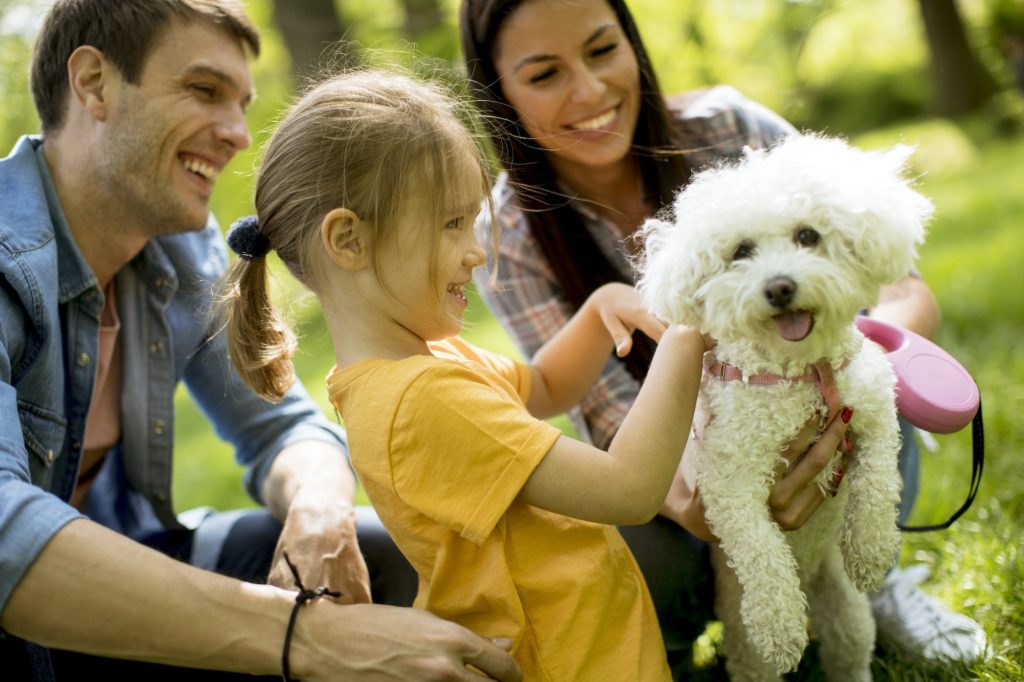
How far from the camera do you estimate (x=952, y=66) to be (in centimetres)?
1291

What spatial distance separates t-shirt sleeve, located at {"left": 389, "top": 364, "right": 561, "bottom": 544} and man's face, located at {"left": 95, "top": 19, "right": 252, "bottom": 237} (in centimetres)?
121

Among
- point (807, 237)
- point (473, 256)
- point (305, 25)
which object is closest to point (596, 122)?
point (473, 256)

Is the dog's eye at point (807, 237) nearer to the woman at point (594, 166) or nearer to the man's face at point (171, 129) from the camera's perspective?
the woman at point (594, 166)

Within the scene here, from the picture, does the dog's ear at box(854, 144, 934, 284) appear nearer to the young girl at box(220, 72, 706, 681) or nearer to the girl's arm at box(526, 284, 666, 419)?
the young girl at box(220, 72, 706, 681)

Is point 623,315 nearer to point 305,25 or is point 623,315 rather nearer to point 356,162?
point 356,162

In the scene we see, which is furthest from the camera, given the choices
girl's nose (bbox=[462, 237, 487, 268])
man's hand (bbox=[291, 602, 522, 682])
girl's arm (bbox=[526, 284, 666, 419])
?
girl's arm (bbox=[526, 284, 666, 419])

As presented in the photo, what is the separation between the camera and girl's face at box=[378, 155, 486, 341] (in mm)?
1716

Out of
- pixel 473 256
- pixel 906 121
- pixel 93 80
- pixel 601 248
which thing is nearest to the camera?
pixel 473 256

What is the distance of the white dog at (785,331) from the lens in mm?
1560

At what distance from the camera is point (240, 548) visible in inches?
99.3

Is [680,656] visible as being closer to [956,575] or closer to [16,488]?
[956,575]

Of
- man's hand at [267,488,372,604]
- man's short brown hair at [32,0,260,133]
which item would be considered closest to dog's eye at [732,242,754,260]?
man's hand at [267,488,372,604]

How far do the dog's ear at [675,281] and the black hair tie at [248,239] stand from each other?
774 millimetres

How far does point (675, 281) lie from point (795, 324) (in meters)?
0.23
